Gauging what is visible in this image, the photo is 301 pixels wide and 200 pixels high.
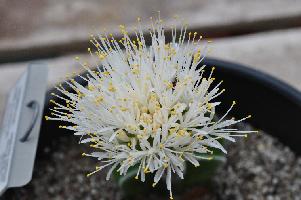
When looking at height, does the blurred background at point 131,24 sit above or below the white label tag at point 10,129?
above

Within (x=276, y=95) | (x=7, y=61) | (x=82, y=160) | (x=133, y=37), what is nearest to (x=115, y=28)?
(x=133, y=37)

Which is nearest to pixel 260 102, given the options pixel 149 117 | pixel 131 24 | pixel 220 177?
pixel 220 177

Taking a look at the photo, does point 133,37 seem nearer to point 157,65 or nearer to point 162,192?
point 162,192

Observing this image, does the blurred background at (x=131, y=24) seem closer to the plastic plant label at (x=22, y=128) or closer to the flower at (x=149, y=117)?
the plastic plant label at (x=22, y=128)

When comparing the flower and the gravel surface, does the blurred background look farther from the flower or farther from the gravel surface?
the flower

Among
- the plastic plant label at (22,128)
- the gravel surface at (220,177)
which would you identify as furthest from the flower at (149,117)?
the gravel surface at (220,177)

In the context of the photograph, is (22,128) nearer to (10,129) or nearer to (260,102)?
(10,129)
